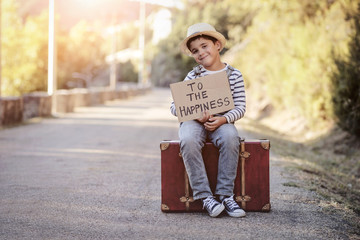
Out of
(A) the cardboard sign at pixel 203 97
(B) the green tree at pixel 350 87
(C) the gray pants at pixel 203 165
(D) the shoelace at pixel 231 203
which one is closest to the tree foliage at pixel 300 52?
(B) the green tree at pixel 350 87

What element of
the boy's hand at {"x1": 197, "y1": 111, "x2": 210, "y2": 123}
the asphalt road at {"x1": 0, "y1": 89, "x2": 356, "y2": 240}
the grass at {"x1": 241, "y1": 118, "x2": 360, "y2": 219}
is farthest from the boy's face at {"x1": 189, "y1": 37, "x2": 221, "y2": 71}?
the grass at {"x1": 241, "y1": 118, "x2": 360, "y2": 219}

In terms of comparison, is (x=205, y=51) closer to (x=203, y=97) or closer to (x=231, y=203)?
(x=203, y=97)

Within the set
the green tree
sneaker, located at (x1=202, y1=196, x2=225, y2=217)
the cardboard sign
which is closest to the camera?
sneaker, located at (x1=202, y1=196, x2=225, y2=217)

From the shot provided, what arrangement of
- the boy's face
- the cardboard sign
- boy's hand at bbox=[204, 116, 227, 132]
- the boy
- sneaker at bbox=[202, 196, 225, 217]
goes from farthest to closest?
the boy's face < the cardboard sign < boy's hand at bbox=[204, 116, 227, 132] < the boy < sneaker at bbox=[202, 196, 225, 217]

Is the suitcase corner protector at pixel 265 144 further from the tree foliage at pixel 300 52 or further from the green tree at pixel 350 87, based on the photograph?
the tree foliage at pixel 300 52

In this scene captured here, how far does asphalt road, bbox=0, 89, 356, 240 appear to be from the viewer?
4734mm

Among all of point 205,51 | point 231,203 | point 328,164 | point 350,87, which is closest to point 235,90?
point 205,51

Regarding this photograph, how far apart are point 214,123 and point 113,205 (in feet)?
4.37

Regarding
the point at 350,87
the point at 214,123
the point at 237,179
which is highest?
→ the point at 350,87

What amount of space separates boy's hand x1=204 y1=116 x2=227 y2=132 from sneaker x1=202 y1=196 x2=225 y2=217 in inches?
25.0

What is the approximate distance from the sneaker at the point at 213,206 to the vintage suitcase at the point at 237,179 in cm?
21

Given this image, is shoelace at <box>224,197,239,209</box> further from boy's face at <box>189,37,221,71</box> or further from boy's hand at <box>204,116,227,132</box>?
boy's face at <box>189,37,221,71</box>

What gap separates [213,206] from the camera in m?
5.21

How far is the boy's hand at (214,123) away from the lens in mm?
5418
